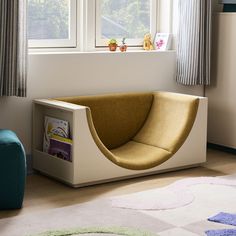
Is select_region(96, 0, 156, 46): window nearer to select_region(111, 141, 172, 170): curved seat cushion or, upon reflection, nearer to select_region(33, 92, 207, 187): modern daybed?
select_region(33, 92, 207, 187): modern daybed

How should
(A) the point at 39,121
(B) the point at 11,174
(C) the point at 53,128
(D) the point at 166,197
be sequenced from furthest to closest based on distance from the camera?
(A) the point at 39,121
(C) the point at 53,128
(D) the point at 166,197
(B) the point at 11,174

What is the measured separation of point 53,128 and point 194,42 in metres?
1.55

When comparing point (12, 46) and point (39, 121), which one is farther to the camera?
point (39, 121)

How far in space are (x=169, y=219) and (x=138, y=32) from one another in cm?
229

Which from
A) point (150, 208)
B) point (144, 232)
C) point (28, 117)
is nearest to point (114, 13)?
point (28, 117)

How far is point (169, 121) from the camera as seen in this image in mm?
4742

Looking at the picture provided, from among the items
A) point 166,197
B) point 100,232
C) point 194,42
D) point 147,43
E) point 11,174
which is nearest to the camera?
point 100,232

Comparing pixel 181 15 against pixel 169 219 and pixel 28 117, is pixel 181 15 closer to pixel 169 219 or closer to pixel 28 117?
pixel 28 117

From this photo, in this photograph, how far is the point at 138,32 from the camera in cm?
532

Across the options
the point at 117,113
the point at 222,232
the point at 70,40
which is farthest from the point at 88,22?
the point at 222,232

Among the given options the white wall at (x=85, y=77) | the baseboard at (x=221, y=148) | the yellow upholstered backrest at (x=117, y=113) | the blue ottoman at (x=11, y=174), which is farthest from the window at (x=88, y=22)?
the blue ottoman at (x=11, y=174)

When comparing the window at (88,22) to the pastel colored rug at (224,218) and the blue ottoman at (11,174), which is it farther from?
the pastel colored rug at (224,218)

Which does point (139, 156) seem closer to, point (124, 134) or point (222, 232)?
point (124, 134)

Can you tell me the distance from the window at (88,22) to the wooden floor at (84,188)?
3.77 ft
